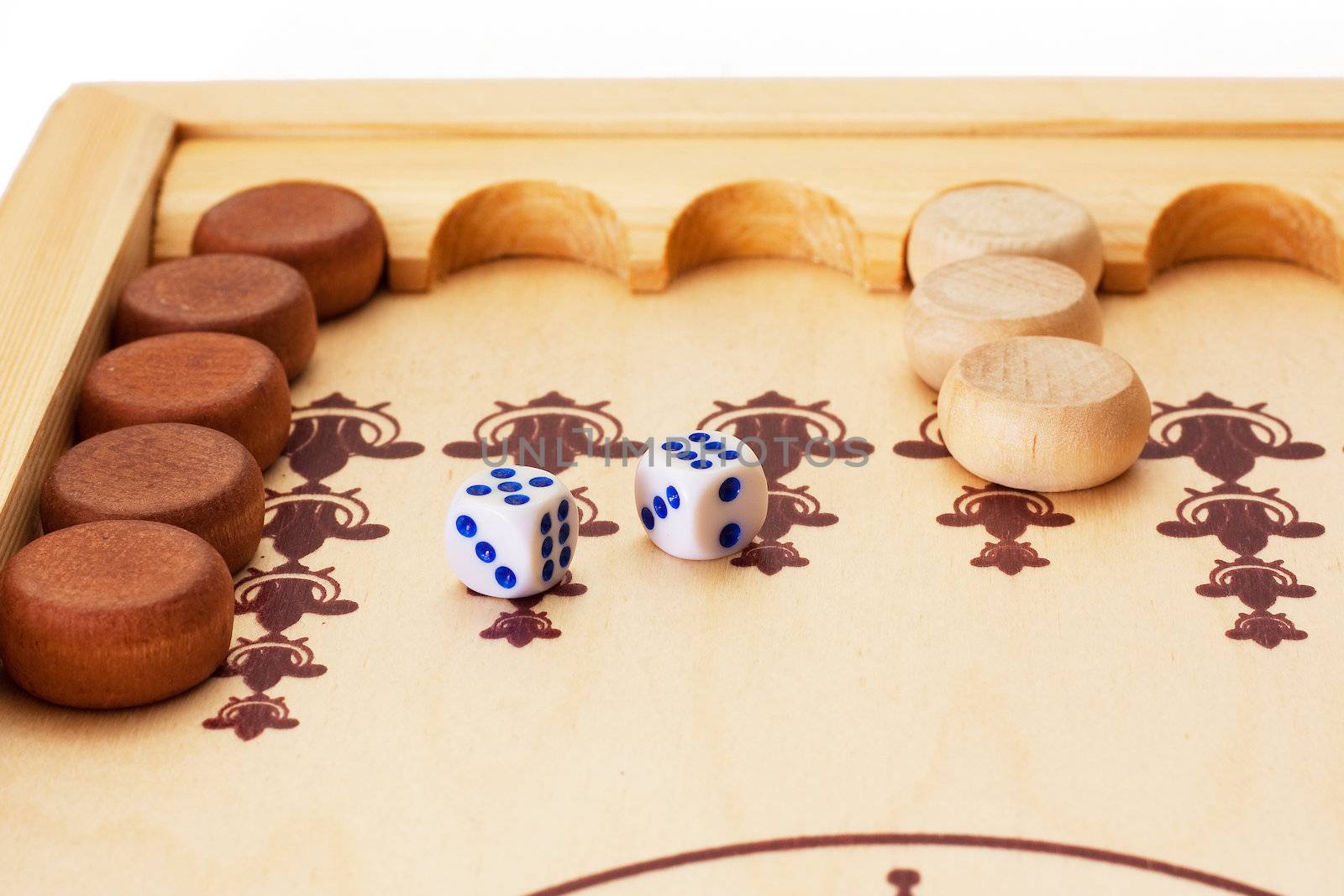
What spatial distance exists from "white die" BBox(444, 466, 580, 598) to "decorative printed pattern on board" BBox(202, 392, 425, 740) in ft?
0.29

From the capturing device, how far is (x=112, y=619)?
96 cm

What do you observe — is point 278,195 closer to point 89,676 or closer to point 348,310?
point 348,310

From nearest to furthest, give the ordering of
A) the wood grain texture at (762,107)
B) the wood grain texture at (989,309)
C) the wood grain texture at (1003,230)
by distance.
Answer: the wood grain texture at (989,309) → the wood grain texture at (1003,230) → the wood grain texture at (762,107)

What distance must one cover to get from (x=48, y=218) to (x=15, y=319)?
0.18 m

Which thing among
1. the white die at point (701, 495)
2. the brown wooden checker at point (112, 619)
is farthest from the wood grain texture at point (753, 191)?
the brown wooden checker at point (112, 619)

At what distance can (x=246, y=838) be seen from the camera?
889 millimetres

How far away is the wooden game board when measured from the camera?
895 mm

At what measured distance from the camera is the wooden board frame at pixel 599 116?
58.9 inches

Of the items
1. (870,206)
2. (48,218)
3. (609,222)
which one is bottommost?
(48,218)

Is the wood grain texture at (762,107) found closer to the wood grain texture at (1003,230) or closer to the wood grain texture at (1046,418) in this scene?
the wood grain texture at (1003,230)

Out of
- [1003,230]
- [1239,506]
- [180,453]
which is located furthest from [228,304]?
[1239,506]

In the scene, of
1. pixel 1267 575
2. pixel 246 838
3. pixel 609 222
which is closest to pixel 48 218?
pixel 609 222

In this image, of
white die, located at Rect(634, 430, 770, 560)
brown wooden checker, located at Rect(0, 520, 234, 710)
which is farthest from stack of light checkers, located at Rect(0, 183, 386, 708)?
white die, located at Rect(634, 430, 770, 560)

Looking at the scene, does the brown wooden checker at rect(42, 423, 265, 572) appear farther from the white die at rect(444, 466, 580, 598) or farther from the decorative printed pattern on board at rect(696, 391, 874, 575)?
the decorative printed pattern on board at rect(696, 391, 874, 575)
